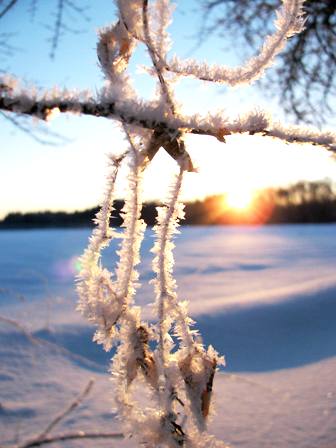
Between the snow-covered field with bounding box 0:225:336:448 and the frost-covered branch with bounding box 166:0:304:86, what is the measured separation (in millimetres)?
382

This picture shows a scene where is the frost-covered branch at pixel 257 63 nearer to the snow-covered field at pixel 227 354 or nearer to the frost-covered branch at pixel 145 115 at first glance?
the frost-covered branch at pixel 145 115

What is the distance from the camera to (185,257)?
640 centimetres

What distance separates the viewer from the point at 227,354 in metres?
2.68

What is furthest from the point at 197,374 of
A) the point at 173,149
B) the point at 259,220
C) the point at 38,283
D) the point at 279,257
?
the point at 259,220

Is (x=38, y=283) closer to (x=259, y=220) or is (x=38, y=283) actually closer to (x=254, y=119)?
(x=254, y=119)

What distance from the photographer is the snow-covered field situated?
1.58 meters

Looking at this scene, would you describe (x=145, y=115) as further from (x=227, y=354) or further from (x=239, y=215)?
(x=239, y=215)

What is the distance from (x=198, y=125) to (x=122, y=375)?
27 centimetres

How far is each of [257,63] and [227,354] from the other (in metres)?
2.50

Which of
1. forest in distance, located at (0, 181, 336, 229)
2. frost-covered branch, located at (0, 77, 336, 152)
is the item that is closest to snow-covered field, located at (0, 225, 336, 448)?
frost-covered branch, located at (0, 77, 336, 152)

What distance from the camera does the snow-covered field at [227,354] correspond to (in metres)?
1.58

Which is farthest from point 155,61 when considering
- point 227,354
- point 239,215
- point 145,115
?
point 239,215

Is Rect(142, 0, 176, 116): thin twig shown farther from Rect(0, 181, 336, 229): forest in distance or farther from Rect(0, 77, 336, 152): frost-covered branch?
Rect(0, 181, 336, 229): forest in distance

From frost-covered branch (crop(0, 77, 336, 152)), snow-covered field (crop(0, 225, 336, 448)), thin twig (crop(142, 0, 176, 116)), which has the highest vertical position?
thin twig (crop(142, 0, 176, 116))
